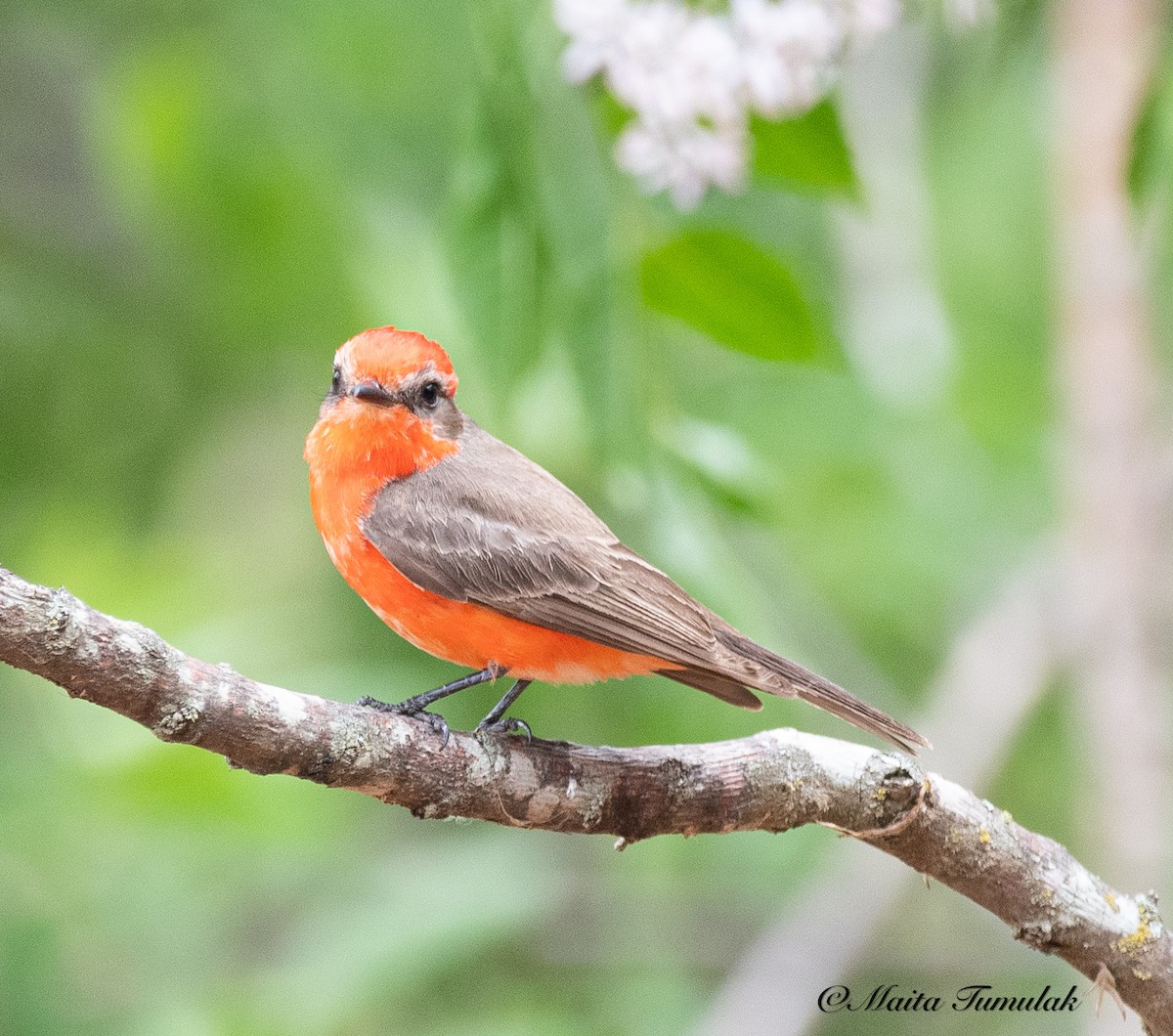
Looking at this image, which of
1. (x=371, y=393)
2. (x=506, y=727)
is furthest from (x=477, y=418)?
(x=506, y=727)

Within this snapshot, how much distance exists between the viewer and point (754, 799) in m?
3.55

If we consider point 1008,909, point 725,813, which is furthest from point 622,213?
point 1008,909

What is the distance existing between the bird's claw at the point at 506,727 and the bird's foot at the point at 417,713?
4.2 inches

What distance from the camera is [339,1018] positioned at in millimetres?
5375

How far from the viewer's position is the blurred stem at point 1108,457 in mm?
7699

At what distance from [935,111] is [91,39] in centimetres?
418

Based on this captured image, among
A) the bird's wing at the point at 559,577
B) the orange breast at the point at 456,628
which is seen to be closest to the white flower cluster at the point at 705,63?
the bird's wing at the point at 559,577

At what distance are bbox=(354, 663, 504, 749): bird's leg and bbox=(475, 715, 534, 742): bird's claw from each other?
10 cm

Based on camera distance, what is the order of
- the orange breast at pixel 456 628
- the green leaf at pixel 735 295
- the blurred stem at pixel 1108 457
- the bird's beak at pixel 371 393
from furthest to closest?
1. the blurred stem at pixel 1108 457
2. the green leaf at pixel 735 295
3. the bird's beak at pixel 371 393
4. the orange breast at pixel 456 628

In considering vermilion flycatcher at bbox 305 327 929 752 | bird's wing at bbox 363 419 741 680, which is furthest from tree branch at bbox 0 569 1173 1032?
bird's wing at bbox 363 419 741 680

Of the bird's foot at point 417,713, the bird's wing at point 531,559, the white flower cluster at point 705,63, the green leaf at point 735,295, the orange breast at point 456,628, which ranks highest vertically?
the white flower cluster at point 705,63

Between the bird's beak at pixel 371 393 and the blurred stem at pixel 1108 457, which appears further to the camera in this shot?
the blurred stem at pixel 1108 457

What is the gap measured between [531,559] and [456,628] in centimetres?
27

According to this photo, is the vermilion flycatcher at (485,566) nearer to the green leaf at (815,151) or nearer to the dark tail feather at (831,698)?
the dark tail feather at (831,698)
